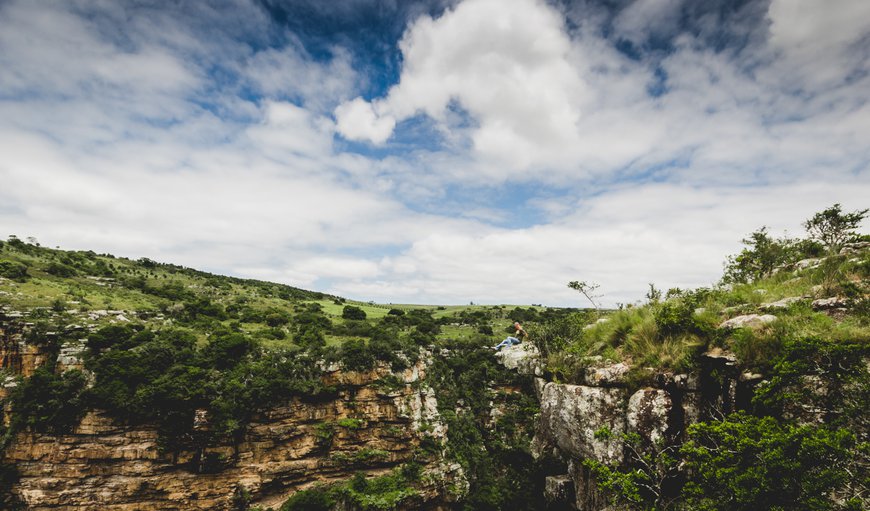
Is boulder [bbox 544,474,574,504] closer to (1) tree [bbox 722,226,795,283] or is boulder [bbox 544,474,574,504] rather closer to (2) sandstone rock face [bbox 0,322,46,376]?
(1) tree [bbox 722,226,795,283]

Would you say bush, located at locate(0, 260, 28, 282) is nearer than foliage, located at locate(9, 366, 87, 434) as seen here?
No

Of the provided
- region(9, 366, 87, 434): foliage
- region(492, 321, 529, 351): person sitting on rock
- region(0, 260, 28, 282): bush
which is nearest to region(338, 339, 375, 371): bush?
region(492, 321, 529, 351): person sitting on rock

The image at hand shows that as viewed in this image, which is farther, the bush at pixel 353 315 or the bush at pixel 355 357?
the bush at pixel 353 315

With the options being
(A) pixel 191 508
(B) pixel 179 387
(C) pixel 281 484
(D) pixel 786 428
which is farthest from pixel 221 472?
(D) pixel 786 428

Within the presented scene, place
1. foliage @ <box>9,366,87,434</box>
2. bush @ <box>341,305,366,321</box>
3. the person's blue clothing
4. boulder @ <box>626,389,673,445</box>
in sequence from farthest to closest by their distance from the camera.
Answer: bush @ <box>341,305,366,321</box> < the person's blue clothing < foliage @ <box>9,366,87,434</box> < boulder @ <box>626,389,673,445</box>

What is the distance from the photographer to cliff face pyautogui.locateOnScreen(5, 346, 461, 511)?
22562 mm

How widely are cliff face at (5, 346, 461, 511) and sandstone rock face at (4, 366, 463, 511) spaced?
0.06 meters

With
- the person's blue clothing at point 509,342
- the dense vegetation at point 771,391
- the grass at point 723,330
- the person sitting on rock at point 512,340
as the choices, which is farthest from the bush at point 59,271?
the dense vegetation at point 771,391

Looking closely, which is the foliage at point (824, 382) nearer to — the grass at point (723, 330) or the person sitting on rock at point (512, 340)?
the grass at point (723, 330)

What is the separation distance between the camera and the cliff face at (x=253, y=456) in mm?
22562

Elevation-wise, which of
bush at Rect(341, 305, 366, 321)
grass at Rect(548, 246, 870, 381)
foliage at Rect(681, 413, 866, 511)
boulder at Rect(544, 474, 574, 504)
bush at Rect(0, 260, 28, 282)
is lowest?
boulder at Rect(544, 474, 574, 504)

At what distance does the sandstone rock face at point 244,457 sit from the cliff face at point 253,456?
60 mm

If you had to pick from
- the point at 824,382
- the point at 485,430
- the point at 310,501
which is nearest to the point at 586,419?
the point at 824,382

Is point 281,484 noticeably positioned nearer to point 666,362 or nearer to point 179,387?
point 179,387
